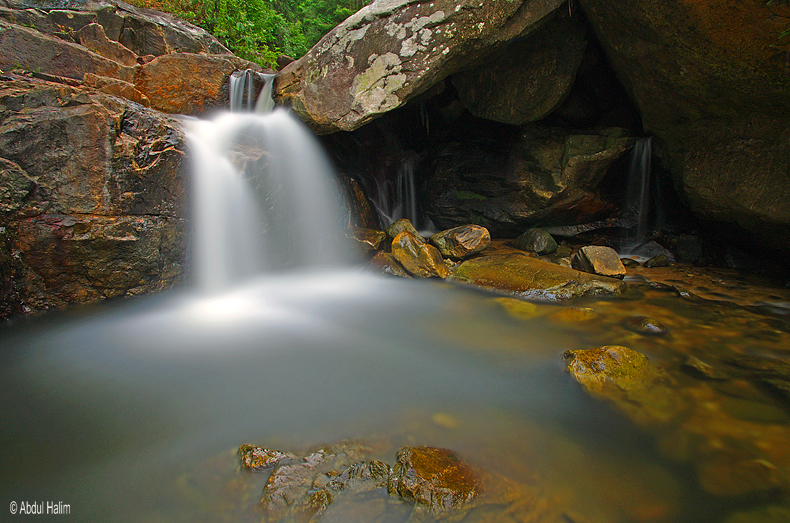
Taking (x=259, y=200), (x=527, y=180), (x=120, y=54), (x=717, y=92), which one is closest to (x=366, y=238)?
(x=259, y=200)

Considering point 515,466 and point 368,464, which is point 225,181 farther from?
point 515,466

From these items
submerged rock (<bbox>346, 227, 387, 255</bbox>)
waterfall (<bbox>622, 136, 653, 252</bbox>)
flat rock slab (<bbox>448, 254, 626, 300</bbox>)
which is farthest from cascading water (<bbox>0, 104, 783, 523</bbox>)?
waterfall (<bbox>622, 136, 653, 252</bbox>)

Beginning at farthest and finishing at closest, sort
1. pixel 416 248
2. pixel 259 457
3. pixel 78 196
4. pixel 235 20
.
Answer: pixel 235 20 < pixel 416 248 < pixel 78 196 < pixel 259 457

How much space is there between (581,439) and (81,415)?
3073 millimetres

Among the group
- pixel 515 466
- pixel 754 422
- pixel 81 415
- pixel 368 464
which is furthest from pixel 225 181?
pixel 754 422

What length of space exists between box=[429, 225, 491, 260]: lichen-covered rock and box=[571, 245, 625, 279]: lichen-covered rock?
1.52 metres

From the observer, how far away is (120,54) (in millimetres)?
6172

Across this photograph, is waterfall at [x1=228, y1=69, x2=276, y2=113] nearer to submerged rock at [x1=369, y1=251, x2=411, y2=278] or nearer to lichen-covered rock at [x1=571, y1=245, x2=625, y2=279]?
submerged rock at [x1=369, y1=251, x2=411, y2=278]

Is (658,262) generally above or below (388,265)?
above

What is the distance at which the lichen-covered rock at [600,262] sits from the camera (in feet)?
16.4

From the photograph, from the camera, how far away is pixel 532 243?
6.48m

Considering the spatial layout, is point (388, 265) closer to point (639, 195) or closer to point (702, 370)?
point (702, 370)

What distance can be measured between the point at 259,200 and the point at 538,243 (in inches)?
194

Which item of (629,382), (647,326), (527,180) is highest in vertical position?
(527,180)
